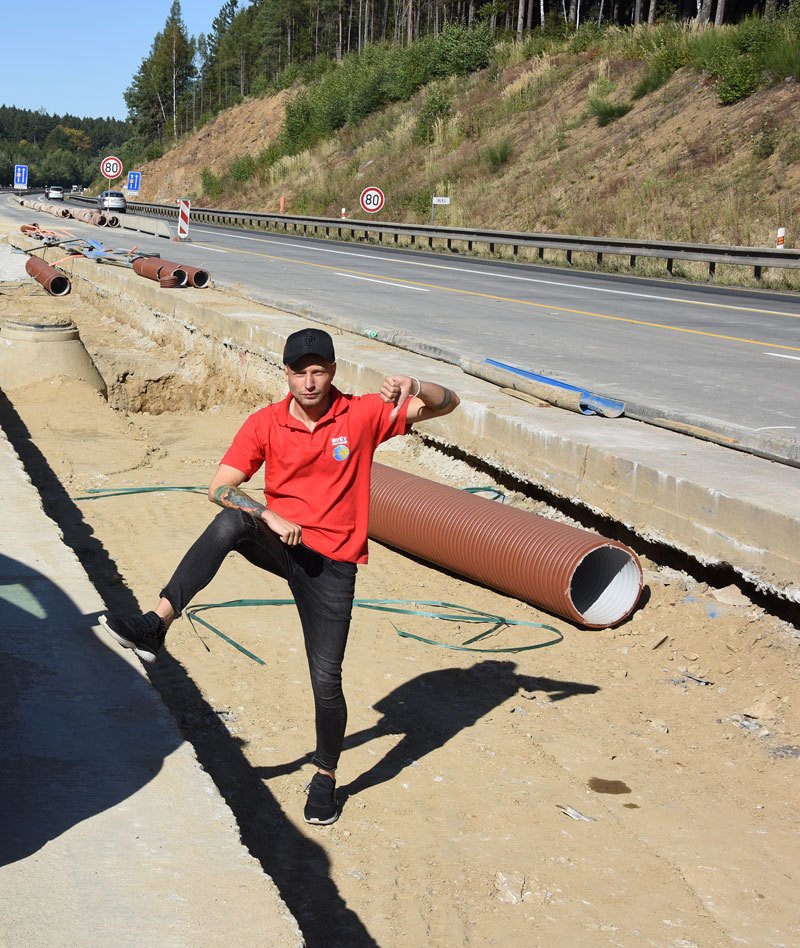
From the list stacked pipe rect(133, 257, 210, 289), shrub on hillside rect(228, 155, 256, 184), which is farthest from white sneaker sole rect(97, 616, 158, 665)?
shrub on hillside rect(228, 155, 256, 184)

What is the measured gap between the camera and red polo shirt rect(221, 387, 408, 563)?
3.98m

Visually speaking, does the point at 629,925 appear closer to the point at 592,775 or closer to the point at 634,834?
the point at 634,834

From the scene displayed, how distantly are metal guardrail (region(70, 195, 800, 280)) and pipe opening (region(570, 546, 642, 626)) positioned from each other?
1665 cm

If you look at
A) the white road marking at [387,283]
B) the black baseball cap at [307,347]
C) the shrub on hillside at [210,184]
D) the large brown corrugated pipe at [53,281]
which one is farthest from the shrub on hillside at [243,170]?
the black baseball cap at [307,347]

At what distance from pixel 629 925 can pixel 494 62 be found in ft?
175

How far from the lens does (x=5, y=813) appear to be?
3.51 metres

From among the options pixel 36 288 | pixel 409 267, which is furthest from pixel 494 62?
pixel 36 288

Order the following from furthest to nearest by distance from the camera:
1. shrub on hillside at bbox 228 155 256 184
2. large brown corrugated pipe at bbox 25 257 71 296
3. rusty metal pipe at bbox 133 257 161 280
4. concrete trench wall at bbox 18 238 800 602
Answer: shrub on hillside at bbox 228 155 256 184 < large brown corrugated pipe at bbox 25 257 71 296 < rusty metal pipe at bbox 133 257 161 280 < concrete trench wall at bbox 18 238 800 602

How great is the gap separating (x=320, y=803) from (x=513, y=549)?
2.73m

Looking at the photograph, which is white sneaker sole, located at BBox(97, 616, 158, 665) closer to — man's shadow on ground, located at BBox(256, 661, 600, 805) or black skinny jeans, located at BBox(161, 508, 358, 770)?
black skinny jeans, located at BBox(161, 508, 358, 770)

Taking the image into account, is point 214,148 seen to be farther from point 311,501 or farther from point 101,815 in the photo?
point 101,815

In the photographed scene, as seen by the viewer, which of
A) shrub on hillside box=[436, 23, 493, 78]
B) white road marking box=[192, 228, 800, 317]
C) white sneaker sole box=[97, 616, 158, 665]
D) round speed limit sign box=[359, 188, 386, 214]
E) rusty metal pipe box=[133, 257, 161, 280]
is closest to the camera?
white sneaker sole box=[97, 616, 158, 665]

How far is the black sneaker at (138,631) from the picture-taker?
395 centimetres

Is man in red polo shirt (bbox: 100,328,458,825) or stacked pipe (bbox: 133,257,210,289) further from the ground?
stacked pipe (bbox: 133,257,210,289)
